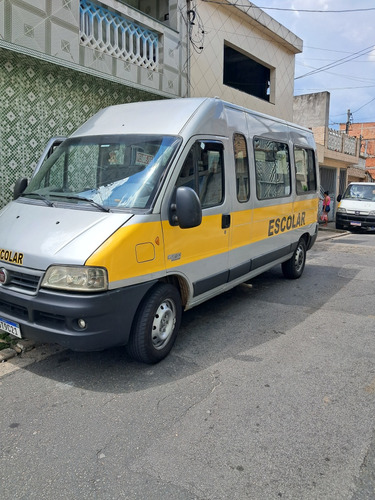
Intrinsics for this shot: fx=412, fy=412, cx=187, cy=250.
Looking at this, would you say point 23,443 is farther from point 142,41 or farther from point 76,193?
point 142,41

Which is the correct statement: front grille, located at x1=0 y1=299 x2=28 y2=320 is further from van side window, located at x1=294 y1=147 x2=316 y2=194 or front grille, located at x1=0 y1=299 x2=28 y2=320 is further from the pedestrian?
the pedestrian

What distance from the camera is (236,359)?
417cm

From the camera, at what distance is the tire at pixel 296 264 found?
7570 mm

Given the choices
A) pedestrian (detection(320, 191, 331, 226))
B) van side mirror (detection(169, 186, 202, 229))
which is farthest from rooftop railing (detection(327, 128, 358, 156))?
van side mirror (detection(169, 186, 202, 229))

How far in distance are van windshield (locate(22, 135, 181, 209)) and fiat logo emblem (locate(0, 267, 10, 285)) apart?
862 mm

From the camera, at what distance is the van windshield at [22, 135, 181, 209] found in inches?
151

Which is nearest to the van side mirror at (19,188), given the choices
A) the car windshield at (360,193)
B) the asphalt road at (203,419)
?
the asphalt road at (203,419)

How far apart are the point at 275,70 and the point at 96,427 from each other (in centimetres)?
1396

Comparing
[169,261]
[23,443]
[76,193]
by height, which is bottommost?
[23,443]

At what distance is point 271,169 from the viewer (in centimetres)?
617

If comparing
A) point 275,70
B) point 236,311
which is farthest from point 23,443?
point 275,70

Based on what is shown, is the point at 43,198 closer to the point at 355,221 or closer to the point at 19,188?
the point at 19,188

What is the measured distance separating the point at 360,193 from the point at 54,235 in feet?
54.1

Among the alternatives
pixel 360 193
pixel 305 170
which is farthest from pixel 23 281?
pixel 360 193
